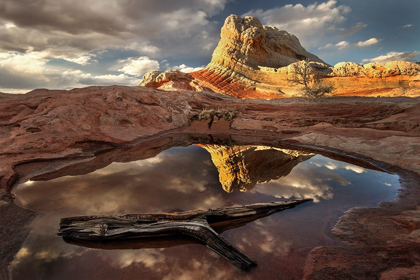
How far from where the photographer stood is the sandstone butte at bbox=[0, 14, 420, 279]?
3941mm

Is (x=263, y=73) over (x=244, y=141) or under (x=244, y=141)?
over

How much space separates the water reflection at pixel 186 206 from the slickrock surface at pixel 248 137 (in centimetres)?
43

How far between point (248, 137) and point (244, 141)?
1436 millimetres

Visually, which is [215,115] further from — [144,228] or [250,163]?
[144,228]

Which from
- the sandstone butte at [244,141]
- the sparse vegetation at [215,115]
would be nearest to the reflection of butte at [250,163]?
the sandstone butte at [244,141]

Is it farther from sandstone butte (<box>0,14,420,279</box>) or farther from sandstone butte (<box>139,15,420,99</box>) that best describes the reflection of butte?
sandstone butte (<box>139,15,420,99</box>)

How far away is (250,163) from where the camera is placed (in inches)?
392

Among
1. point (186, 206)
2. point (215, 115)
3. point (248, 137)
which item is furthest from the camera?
point (215, 115)

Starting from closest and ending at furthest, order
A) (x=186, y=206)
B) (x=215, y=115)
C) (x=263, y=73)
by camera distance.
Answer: (x=186, y=206) → (x=215, y=115) → (x=263, y=73)

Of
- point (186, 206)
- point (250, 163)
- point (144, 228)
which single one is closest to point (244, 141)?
point (250, 163)

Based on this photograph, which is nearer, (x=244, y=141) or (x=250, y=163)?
(x=250, y=163)

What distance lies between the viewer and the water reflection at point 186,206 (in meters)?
3.74

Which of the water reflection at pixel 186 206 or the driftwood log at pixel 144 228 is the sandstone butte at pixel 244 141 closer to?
the water reflection at pixel 186 206

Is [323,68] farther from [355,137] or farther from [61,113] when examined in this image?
[61,113]
